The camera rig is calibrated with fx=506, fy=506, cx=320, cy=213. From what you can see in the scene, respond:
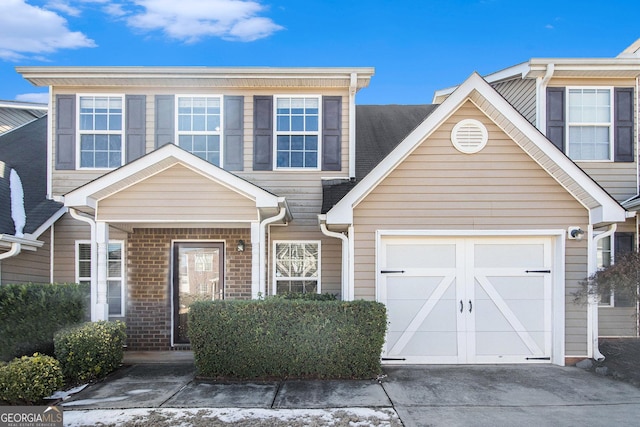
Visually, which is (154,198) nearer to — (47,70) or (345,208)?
(345,208)

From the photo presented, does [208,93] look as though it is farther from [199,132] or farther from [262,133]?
[262,133]

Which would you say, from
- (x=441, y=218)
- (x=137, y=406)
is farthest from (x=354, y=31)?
(x=137, y=406)

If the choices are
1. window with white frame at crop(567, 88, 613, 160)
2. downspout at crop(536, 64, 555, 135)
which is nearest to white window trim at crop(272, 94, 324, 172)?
downspout at crop(536, 64, 555, 135)

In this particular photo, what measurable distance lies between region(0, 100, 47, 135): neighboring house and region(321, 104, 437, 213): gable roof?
927 centimetres

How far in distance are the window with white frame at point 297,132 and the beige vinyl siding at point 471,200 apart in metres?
Result: 2.58

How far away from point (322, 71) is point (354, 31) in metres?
6.82

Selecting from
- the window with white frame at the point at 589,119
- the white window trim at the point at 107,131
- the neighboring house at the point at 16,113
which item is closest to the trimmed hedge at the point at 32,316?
the white window trim at the point at 107,131

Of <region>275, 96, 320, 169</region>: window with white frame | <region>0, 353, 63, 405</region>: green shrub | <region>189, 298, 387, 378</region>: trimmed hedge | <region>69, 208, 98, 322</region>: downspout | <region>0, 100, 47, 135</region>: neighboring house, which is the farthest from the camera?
<region>0, 100, 47, 135</region>: neighboring house

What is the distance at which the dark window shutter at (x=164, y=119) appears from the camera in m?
10.1

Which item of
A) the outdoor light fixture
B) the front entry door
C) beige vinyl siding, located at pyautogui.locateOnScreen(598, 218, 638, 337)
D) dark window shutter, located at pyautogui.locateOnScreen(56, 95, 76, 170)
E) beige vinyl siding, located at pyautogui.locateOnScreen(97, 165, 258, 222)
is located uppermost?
dark window shutter, located at pyautogui.locateOnScreen(56, 95, 76, 170)

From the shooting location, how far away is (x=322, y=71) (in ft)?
32.5

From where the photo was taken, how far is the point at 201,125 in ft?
33.6

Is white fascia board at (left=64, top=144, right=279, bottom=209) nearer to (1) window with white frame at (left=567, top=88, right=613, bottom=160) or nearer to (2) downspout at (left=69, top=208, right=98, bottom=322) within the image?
(2) downspout at (left=69, top=208, right=98, bottom=322)

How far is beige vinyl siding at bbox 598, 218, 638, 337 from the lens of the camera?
9.88m
